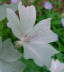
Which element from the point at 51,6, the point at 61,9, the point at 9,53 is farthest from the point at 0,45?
the point at 61,9

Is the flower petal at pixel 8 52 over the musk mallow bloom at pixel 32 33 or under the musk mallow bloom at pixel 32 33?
under

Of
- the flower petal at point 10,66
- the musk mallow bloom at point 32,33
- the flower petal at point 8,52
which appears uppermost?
the musk mallow bloom at point 32,33
